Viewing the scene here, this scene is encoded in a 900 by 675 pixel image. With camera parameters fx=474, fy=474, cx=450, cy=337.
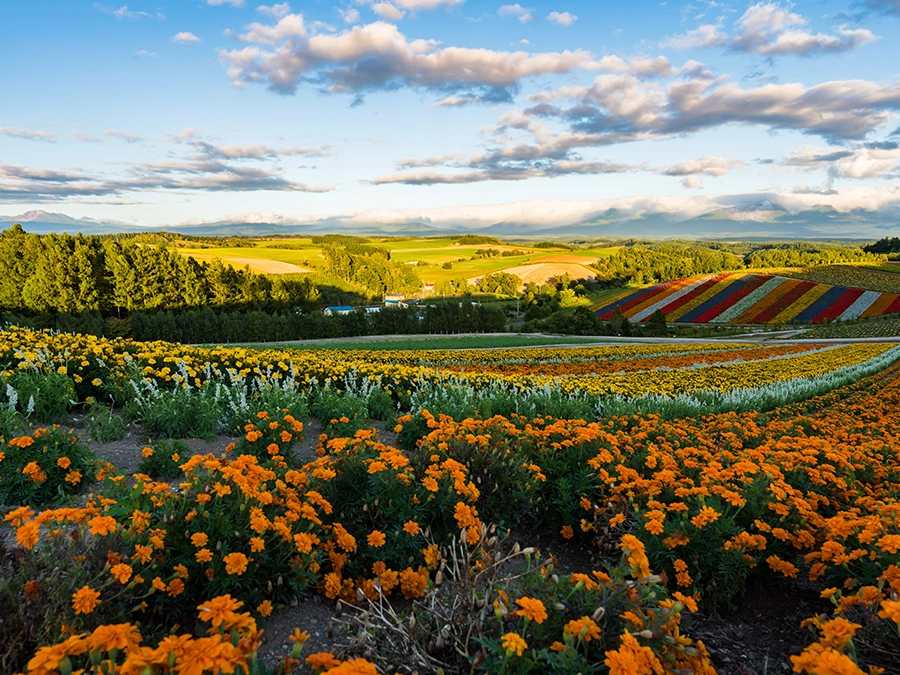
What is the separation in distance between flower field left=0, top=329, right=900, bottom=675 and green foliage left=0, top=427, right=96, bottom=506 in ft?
0.07

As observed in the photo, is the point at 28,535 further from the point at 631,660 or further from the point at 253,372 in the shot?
the point at 253,372

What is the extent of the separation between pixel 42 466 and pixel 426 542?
11.7ft

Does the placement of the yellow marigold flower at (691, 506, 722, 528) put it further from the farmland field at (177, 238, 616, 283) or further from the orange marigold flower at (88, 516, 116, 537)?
the farmland field at (177, 238, 616, 283)

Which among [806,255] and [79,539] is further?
[806,255]

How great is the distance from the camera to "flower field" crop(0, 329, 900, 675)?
7.28ft

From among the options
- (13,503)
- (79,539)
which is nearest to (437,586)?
(79,539)

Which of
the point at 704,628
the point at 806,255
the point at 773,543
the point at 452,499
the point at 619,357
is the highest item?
the point at 806,255

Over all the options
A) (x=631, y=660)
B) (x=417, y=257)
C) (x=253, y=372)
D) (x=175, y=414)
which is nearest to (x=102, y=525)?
(x=631, y=660)

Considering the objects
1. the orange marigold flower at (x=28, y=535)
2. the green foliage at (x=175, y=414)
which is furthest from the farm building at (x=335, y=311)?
the orange marigold flower at (x=28, y=535)

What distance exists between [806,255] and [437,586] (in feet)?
410

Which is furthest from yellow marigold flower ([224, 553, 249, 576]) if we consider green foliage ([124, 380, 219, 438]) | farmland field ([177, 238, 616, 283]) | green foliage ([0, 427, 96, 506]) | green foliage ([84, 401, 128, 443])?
farmland field ([177, 238, 616, 283])

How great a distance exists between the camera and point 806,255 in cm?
10038

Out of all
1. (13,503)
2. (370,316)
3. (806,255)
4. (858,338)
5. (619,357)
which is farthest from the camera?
(806,255)

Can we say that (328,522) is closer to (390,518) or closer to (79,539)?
(390,518)
